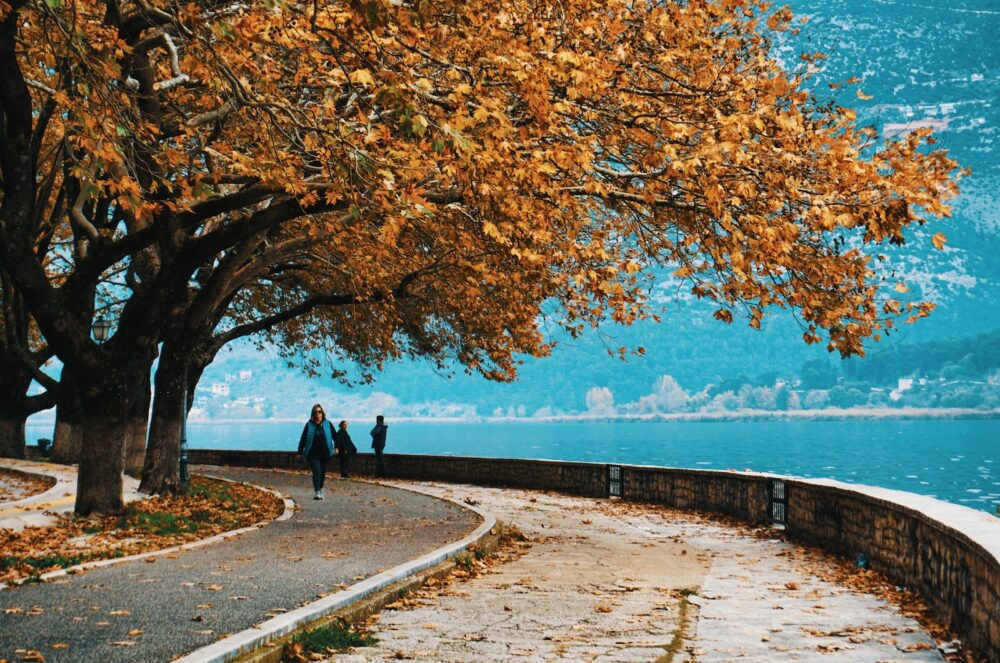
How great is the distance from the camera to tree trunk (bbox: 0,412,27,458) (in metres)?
37.2

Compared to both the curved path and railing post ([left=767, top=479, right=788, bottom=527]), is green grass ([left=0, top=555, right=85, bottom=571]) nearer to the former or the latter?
the curved path

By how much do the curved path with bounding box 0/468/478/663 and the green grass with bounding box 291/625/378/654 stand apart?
52 centimetres

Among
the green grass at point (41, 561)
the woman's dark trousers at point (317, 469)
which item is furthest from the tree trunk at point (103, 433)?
the woman's dark trousers at point (317, 469)

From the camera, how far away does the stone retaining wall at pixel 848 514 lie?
8.77 m

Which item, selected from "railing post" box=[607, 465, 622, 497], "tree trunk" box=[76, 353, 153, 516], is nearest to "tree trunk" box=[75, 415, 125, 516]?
"tree trunk" box=[76, 353, 153, 516]

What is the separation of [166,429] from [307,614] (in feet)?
49.5

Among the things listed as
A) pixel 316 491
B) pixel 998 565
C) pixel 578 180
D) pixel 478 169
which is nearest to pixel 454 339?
pixel 316 491

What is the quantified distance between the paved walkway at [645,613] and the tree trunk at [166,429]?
30.8ft

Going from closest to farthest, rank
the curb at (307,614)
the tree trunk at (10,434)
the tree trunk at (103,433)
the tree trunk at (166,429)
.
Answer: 1. the curb at (307,614)
2. the tree trunk at (103,433)
3. the tree trunk at (166,429)
4. the tree trunk at (10,434)

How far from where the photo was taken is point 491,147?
1174cm

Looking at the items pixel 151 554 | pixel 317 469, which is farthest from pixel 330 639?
pixel 317 469

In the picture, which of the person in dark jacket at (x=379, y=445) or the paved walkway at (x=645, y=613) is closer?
the paved walkway at (x=645, y=613)

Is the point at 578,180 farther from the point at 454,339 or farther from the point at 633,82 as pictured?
the point at 454,339

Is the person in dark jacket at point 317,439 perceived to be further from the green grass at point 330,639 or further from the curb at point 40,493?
the green grass at point 330,639
